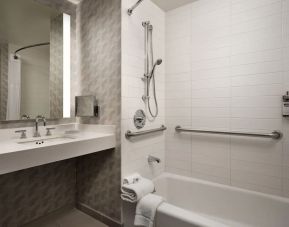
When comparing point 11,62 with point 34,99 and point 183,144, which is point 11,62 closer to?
point 34,99

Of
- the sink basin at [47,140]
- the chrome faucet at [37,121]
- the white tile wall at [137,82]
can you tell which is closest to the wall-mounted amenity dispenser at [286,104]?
the white tile wall at [137,82]

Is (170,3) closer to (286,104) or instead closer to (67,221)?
(286,104)

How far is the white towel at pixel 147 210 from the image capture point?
1420 millimetres

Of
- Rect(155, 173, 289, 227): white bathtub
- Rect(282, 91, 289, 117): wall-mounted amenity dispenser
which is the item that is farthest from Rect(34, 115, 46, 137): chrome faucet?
Rect(282, 91, 289, 117): wall-mounted amenity dispenser

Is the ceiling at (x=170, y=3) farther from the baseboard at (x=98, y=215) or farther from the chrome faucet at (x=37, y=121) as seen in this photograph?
the baseboard at (x=98, y=215)

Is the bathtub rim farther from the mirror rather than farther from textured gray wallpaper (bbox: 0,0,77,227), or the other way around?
the mirror

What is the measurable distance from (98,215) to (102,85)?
1329 mm

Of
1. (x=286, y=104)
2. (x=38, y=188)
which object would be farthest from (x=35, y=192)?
(x=286, y=104)

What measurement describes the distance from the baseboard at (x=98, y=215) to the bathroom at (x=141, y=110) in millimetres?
16

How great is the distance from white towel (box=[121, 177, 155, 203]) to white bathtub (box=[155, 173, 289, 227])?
204mm

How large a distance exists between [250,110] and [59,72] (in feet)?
6.54

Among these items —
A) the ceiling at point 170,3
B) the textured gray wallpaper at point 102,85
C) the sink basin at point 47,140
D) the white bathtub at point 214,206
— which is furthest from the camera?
the ceiling at point 170,3

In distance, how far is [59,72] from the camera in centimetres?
197

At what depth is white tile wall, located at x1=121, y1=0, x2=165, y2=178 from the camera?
5.73 feet
